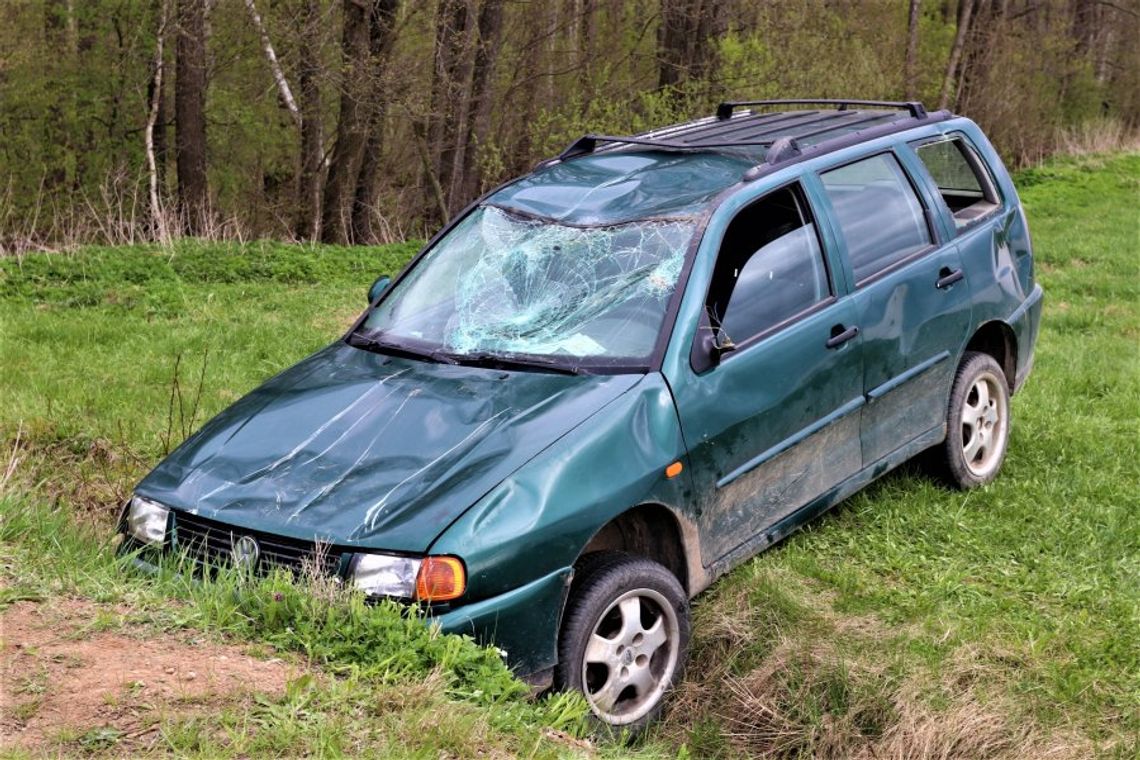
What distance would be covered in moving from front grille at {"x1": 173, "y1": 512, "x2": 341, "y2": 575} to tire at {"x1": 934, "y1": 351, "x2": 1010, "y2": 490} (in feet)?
11.1

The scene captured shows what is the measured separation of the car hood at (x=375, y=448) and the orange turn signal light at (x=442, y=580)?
0.08m

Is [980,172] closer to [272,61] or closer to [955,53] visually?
[272,61]

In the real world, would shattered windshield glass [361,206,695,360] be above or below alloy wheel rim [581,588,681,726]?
above

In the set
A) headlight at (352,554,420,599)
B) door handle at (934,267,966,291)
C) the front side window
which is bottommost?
headlight at (352,554,420,599)

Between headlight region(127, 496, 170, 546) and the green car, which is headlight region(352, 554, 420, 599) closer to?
the green car

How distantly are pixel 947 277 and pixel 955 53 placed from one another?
1875cm

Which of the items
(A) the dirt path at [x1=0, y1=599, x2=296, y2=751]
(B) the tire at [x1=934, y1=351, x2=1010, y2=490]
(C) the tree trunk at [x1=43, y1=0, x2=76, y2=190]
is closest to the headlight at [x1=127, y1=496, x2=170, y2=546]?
(A) the dirt path at [x1=0, y1=599, x2=296, y2=751]

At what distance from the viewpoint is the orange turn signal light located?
397cm

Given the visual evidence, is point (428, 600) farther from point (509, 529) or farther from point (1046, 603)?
point (1046, 603)

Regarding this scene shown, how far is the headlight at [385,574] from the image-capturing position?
13.1ft

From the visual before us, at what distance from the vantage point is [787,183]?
5492 mm

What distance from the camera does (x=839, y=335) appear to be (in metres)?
5.36

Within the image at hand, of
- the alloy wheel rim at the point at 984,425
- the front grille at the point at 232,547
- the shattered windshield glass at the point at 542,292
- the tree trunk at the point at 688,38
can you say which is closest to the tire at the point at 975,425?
the alloy wheel rim at the point at 984,425

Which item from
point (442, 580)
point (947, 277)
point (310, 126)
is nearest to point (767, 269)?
point (947, 277)
